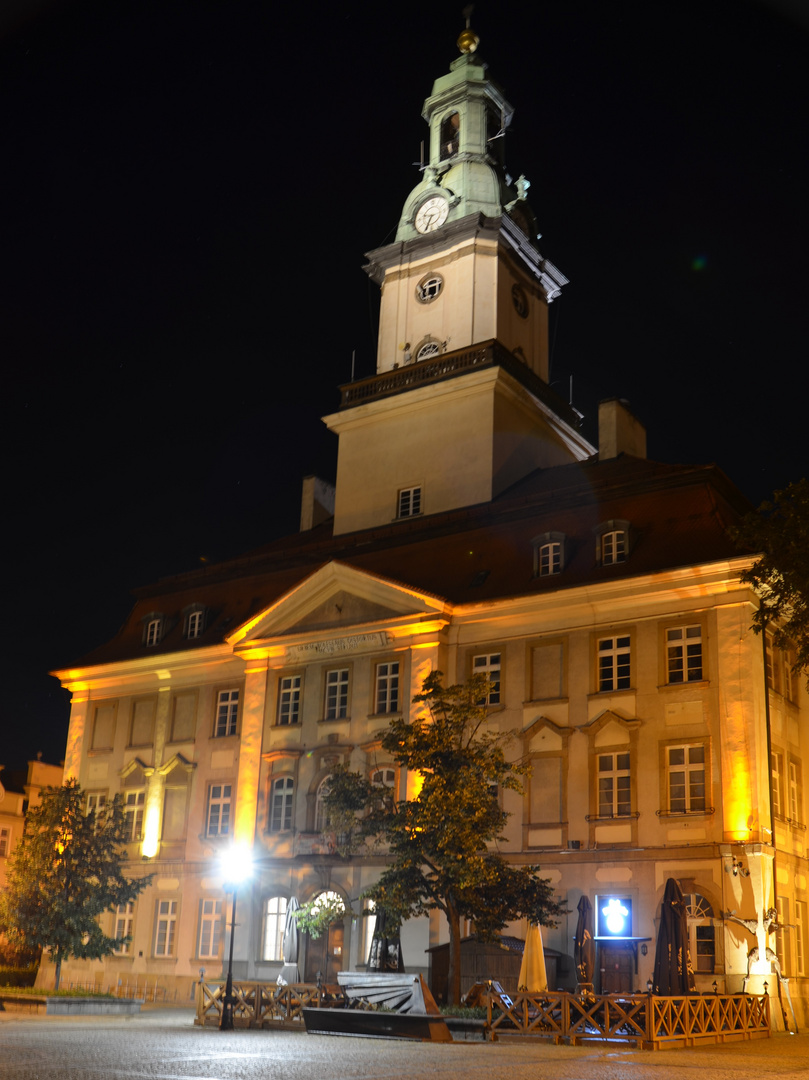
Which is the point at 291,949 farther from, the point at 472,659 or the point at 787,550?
the point at 787,550

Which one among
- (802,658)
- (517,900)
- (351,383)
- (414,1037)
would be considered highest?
(351,383)

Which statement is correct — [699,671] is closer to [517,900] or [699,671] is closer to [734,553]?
[734,553]

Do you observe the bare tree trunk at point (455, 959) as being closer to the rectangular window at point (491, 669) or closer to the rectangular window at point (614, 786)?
the rectangular window at point (614, 786)

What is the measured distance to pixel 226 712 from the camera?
135ft

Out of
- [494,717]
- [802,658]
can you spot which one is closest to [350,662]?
[494,717]

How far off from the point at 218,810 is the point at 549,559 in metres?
14.0

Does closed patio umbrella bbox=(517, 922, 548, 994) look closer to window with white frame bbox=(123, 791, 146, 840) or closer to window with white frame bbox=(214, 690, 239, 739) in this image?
window with white frame bbox=(214, 690, 239, 739)

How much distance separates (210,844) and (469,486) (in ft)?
48.8

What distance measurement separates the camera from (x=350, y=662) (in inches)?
1502

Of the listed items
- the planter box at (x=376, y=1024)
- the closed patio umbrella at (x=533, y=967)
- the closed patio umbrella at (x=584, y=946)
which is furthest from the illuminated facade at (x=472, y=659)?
the planter box at (x=376, y=1024)

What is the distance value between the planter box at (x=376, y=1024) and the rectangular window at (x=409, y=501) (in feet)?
73.8

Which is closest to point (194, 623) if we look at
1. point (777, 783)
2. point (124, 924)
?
point (124, 924)

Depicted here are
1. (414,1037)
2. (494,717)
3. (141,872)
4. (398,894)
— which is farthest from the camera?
(141,872)

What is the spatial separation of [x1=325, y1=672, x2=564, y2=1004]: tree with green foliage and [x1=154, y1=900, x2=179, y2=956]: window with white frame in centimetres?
1314
